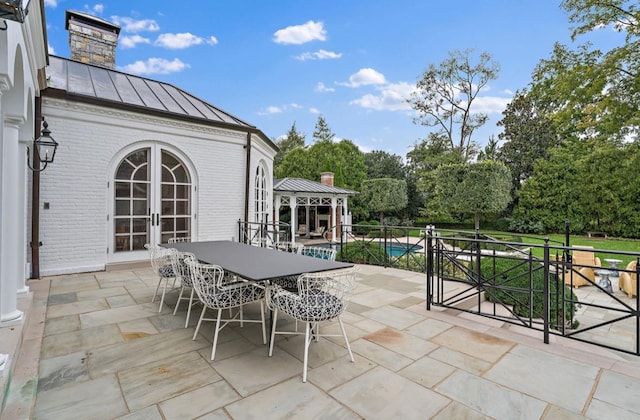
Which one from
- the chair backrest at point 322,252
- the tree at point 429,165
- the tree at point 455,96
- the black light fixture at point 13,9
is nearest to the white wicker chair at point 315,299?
the chair backrest at point 322,252

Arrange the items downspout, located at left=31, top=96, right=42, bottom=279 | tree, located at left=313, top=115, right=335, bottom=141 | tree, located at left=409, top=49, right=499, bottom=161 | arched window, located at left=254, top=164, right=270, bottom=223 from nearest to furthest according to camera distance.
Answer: downspout, located at left=31, top=96, right=42, bottom=279, arched window, located at left=254, top=164, right=270, bottom=223, tree, located at left=409, top=49, right=499, bottom=161, tree, located at left=313, top=115, right=335, bottom=141

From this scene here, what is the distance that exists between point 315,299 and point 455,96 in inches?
793

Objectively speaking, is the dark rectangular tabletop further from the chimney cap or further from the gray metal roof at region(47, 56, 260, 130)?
the chimney cap

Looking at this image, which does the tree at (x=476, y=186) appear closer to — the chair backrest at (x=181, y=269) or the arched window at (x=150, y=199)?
the arched window at (x=150, y=199)

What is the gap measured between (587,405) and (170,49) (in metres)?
14.5

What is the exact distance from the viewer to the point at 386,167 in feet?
80.9

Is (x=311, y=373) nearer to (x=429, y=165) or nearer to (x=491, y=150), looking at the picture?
(x=429, y=165)

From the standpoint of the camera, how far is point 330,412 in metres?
1.88

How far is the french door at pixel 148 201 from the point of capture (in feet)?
19.5

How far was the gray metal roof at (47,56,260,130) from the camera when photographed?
5.81 metres

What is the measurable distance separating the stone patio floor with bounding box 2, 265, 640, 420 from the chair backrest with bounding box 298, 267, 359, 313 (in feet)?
1.52

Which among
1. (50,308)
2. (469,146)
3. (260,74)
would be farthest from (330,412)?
(469,146)

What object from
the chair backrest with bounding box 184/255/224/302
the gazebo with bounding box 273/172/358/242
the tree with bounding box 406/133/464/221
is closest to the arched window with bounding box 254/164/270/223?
the gazebo with bounding box 273/172/358/242

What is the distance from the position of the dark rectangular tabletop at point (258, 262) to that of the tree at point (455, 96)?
62.1ft
